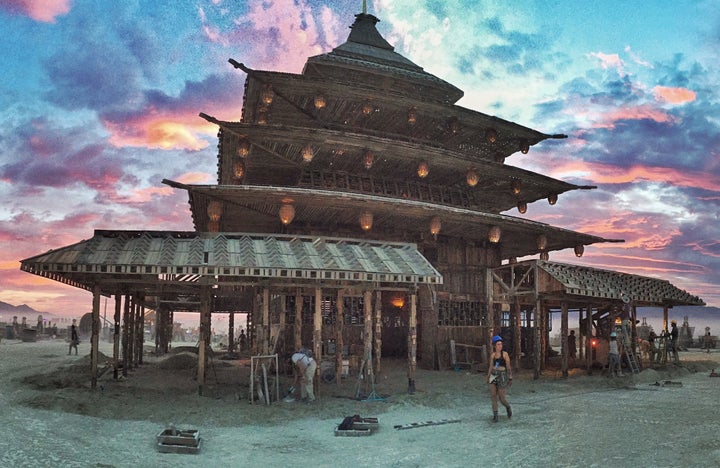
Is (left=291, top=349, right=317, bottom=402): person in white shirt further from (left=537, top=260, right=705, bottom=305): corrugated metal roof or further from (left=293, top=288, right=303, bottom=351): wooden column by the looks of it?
(left=537, top=260, right=705, bottom=305): corrugated metal roof

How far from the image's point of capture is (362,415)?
14297 millimetres

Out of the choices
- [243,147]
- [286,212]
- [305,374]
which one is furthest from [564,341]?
[243,147]

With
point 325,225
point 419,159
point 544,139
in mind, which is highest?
point 544,139

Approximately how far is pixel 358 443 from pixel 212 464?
3086 mm

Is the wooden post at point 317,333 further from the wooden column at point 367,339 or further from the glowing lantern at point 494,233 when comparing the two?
the glowing lantern at point 494,233

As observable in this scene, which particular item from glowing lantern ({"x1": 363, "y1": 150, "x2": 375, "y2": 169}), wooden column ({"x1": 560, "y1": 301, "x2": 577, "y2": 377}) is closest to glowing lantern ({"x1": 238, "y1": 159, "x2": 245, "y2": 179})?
glowing lantern ({"x1": 363, "y1": 150, "x2": 375, "y2": 169})

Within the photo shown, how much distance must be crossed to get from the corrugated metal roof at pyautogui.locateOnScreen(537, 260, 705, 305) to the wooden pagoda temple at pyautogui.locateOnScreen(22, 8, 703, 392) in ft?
0.30

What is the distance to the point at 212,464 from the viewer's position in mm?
9977

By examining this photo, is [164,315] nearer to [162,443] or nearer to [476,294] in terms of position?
[476,294]

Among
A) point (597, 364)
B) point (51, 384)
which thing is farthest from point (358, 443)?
point (597, 364)

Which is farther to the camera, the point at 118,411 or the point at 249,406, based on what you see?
the point at 249,406

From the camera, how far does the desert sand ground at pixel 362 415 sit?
32.9 ft

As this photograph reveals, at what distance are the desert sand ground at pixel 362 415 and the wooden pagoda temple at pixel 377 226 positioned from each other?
6.52ft

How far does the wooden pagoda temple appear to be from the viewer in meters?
16.9
